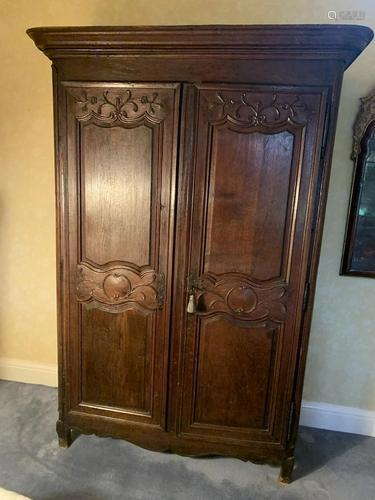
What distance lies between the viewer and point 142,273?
163cm

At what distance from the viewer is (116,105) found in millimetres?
1520

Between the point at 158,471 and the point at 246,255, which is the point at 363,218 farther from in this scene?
the point at 158,471

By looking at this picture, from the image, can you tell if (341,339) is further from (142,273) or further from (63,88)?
(63,88)

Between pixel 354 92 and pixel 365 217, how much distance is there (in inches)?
26.2

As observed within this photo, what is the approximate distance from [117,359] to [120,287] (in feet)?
1.25

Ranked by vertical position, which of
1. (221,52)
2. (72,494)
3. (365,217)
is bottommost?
(72,494)

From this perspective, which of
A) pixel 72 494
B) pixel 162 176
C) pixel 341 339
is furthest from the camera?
pixel 341 339

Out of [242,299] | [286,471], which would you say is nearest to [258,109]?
[242,299]

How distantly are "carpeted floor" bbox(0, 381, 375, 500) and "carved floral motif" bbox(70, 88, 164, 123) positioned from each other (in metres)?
1.70

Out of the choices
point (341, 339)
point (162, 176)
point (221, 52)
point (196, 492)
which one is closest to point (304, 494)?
point (196, 492)

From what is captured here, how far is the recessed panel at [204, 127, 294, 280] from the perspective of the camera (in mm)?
1468

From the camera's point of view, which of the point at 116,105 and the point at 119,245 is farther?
the point at 119,245
